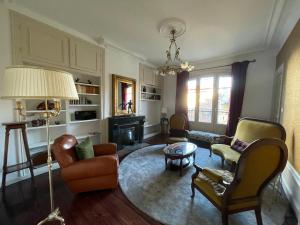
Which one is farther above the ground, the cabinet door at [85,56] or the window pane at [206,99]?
the cabinet door at [85,56]

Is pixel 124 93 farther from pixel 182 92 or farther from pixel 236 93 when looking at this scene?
pixel 236 93

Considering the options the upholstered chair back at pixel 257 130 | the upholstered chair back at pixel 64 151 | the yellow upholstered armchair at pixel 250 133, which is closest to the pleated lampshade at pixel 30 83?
the upholstered chair back at pixel 64 151

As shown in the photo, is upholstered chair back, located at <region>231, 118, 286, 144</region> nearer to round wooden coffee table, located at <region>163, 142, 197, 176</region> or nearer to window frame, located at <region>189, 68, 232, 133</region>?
round wooden coffee table, located at <region>163, 142, 197, 176</region>

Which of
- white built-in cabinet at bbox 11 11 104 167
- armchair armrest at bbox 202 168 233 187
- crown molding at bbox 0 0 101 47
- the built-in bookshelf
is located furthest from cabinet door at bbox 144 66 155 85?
armchair armrest at bbox 202 168 233 187

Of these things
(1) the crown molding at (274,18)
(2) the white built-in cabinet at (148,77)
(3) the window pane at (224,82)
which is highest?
(1) the crown molding at (274,18)

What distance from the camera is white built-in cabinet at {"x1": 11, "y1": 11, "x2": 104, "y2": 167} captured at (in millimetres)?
2467

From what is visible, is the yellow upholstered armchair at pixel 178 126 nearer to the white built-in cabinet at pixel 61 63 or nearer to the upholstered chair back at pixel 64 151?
the white built-in cabinet at pixel 61 63

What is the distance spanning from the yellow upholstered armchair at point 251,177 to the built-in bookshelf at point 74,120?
120 inches

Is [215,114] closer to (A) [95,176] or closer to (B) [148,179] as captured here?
(B) [148,179]

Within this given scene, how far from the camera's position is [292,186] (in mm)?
2035

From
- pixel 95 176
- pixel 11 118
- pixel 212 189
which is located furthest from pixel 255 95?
pixel 11 118

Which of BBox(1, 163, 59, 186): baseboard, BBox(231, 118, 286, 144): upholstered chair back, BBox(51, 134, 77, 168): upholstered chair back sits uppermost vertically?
BBox(231, 118, 286, 144): upholstered chair back

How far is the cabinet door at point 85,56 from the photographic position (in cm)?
314

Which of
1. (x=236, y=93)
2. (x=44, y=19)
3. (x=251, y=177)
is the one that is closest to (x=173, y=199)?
(x=251, y=177)
